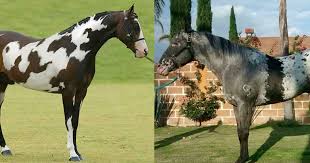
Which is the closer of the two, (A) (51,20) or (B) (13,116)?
(B) (13,116)

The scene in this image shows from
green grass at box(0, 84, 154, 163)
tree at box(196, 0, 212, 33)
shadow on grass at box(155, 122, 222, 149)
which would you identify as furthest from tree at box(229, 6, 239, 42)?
green grass at box(0, 84, 154, 163)

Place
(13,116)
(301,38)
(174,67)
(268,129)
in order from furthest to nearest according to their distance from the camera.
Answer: (301,38) → (268,129) → (13,116) → (174,67)

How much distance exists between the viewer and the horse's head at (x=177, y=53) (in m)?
6.25

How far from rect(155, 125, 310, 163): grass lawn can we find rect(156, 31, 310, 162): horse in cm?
150

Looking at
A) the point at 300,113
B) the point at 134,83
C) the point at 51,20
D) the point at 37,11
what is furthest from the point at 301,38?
the point at 37,11

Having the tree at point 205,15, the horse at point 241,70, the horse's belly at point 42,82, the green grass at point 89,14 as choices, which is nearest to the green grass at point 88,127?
the green grass at point 89,14

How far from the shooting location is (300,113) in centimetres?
1346

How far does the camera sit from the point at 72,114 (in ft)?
18.6

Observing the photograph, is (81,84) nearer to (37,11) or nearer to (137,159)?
(137,159)

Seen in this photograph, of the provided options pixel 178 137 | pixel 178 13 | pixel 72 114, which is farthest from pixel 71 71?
pixel 178 13

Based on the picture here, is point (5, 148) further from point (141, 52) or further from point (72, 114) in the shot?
point (141, 52)

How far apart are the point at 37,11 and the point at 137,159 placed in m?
11.8

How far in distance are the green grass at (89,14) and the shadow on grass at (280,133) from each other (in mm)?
2372

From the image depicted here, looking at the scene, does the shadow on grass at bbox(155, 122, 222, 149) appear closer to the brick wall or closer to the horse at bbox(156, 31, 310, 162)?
the brick wall
